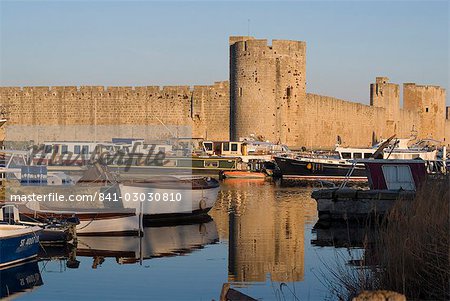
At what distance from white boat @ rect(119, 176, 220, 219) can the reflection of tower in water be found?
1.26 ft

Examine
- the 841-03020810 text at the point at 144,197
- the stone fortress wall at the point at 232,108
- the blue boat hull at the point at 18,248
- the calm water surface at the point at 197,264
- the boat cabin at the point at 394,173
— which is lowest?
the calm water surface at the point at 197,264

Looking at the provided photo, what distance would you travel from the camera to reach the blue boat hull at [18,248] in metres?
8.35

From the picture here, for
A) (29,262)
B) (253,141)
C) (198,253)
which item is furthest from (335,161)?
(29,262)

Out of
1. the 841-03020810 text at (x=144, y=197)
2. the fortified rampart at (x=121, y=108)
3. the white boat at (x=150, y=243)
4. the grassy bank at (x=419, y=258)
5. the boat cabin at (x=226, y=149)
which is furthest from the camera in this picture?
the fortified rampart at (x=121, y=108)

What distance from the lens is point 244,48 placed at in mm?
25484

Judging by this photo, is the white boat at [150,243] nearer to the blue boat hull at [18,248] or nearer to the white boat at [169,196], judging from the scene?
the white boat at [169,196]

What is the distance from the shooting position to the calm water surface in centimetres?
777

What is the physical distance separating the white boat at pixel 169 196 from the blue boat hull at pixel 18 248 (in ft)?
8.97

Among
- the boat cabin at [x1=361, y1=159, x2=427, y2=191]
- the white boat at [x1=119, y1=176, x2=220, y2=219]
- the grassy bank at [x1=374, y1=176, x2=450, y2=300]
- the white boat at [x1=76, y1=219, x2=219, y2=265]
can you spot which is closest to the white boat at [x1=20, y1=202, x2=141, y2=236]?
the white boat at [x1=76, y1=219, x2=219, y2=265]

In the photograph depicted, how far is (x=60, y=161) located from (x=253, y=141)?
17.8ft

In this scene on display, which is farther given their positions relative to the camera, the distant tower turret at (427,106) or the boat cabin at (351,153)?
the distant tower turret at (427,106)

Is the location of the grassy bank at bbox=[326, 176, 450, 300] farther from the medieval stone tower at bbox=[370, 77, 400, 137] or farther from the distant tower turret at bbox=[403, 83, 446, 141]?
the distant tower turret at bbox=[403, 83, 446, 141]

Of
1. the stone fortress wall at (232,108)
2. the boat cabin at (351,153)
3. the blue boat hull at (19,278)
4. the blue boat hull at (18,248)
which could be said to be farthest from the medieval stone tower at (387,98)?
the blue boat hull at (19,278)

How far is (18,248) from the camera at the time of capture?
8570mm
